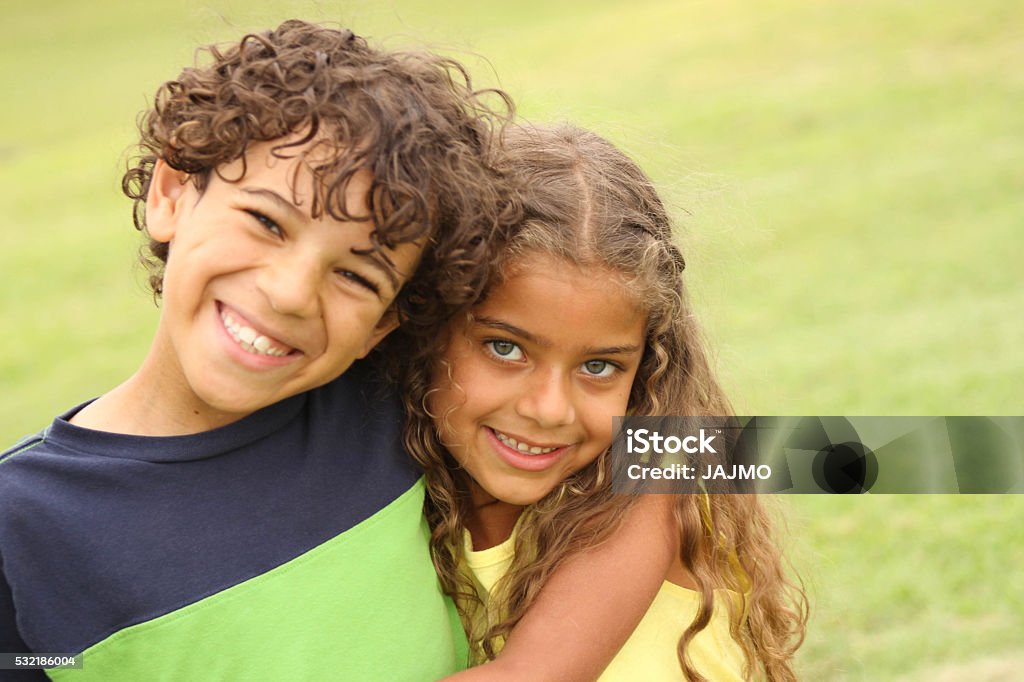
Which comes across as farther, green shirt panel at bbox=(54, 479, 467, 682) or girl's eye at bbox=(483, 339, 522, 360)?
girl's eye at bbox=(483, 339, 522, 360)

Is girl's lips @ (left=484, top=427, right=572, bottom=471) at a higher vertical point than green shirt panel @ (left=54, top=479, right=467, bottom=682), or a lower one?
higher

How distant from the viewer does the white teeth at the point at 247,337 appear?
2150mm

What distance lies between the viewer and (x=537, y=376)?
2426 millimetres

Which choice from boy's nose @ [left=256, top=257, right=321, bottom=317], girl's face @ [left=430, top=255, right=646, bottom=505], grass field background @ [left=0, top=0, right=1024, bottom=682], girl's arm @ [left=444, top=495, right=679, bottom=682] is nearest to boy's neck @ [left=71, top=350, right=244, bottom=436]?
boy's nose @ [left=256, top=257, right=321, bottom=317]

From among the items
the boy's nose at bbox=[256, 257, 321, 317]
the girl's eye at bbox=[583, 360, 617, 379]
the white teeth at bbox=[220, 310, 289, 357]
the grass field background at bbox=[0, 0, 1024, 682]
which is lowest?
the white teeth at bbox=[220, 310, 289, 357]

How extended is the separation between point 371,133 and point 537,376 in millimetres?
584

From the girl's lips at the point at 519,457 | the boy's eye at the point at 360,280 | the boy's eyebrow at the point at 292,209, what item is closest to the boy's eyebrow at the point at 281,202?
the boy's eyebrow at the point at 292,209

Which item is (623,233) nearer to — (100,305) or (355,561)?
(355,561)

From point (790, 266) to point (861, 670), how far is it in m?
5.23

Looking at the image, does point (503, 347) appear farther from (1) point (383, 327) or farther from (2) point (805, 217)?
(2) point (805, 217)

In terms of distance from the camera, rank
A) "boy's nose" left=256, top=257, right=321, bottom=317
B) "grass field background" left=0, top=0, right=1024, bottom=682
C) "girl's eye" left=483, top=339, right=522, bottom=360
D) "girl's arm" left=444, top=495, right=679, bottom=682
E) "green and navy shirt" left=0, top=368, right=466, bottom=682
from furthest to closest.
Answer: "grass field background" left=0, top=0, right=1024, bottom=682 < "girl's eye" left=483, top=339, right=522, bottom=360 < "girl's arm" left=444, top=495, right=679, bottom=682 < "boy's nose" left=256, top=257, right=321, bottom=317 < "green and navy shirt" left=0, top=368, right=466, bottom=682

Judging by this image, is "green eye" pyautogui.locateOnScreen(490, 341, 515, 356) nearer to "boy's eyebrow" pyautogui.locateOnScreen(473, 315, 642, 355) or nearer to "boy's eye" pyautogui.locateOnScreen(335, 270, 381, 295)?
"boy's eyebrow" pyautogui.locateOnScreen(473, 315, 642, 355)

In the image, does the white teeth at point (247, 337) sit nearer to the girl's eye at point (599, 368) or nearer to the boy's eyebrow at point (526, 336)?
the boy's eyebrow at point (526, 336)

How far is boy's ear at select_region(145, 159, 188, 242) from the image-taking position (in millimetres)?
2289
